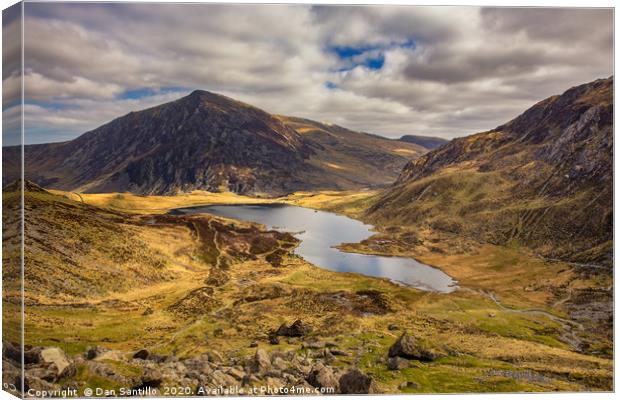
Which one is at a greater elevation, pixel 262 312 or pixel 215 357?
pixel 262 312

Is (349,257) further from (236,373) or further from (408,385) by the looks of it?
(236,373)

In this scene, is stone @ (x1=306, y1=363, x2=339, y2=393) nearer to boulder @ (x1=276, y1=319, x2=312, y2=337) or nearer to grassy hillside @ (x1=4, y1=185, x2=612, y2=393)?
grassy hillside @ (x1=4, y1=185, x2=612, y2=393)

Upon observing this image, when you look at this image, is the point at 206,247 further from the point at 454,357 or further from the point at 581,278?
the point at 581,278

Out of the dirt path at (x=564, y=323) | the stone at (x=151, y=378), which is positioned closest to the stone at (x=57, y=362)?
the stone at (x=151, y=378)

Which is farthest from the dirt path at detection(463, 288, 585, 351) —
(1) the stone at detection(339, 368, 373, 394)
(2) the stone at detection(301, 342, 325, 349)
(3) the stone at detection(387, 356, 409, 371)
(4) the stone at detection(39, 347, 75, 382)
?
(4) the stone at detection(39, 347, 75, 382)

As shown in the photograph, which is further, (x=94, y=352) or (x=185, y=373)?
(x=94, y=352)

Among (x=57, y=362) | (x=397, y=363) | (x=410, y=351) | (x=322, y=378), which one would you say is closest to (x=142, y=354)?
(x=57, y=362)

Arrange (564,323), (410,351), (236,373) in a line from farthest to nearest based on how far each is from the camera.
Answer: (564,323), (410,351), (236,373)

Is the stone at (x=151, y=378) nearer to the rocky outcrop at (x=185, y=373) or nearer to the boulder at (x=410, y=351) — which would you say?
the rocky outcrop at (x=185, y=373)

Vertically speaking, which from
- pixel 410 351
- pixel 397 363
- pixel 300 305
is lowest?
pixel 397 363
